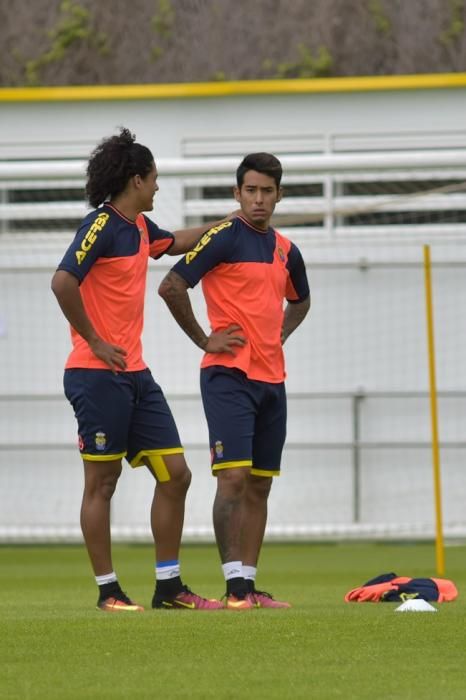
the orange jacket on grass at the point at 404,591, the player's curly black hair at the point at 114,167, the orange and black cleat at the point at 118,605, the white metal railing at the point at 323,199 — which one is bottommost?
the orange jacket on grass at the point at 404,591

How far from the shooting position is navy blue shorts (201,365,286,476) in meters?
7.51

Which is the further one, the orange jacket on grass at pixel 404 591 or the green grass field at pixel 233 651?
the orange jacket on grass at pixel 404 591

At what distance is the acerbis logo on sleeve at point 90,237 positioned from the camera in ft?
23.8

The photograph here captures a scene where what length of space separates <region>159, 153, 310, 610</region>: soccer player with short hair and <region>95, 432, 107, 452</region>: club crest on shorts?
504mm

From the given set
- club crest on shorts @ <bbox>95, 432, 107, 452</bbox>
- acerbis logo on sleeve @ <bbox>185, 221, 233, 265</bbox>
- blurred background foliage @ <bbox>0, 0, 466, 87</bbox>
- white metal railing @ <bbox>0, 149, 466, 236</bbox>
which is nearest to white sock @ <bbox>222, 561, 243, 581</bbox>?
club crest on shorts @ <bbox>95, 432, 107, 452</bbox>

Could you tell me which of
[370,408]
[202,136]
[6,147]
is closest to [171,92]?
[202,136]

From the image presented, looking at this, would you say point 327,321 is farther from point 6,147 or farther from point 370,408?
point 6,147

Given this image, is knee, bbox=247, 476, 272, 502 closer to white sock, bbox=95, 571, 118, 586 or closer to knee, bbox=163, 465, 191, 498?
knee, bbox=163, 465, 191, 498

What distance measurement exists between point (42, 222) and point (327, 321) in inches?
109

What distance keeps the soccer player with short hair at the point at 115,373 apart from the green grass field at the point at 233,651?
321 millimetres

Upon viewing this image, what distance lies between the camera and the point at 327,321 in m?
15.1

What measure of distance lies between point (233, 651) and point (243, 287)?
2239 mm

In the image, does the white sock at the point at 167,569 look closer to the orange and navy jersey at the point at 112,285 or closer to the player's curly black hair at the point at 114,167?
the orange and navy jersey at the point at 112,285

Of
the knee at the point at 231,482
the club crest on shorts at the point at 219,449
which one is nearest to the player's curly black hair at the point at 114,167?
the club crest on shorts at the point at 219,449
